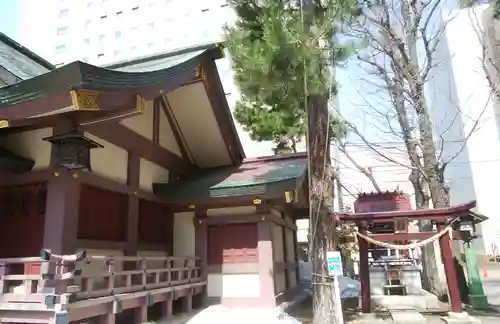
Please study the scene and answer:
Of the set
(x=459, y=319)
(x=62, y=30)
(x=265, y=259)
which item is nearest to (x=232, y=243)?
(x=265, y=259)

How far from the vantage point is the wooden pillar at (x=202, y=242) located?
882cm

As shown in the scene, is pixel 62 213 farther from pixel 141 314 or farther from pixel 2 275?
pixel 141 314

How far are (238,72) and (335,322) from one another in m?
4.73

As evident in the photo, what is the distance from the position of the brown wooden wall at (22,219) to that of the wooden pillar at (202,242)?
3.48m

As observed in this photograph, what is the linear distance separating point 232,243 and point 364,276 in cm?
311

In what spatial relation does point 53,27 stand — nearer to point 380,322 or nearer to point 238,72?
point 238,72

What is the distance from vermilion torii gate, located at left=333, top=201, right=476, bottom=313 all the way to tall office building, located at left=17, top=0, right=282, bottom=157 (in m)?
27.2

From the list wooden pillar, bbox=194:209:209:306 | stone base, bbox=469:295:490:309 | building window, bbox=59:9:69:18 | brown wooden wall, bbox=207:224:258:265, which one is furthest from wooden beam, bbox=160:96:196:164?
building window, bbox=59:9:69:18

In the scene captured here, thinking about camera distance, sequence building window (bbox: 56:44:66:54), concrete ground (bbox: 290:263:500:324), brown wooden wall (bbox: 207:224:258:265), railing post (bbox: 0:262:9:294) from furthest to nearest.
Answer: building window (bbox: 56:44:66:54) → brown wooden wall (bbox: 207:224:258:265) → concrete ground (bbox: 290:263:500:324) → railing post (bbox: 0:262:9:294)

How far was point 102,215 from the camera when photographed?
23.1ft

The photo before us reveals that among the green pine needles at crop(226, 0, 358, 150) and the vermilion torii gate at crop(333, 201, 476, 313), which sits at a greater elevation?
the green pine needles at crop(226, 0, 358, 150)

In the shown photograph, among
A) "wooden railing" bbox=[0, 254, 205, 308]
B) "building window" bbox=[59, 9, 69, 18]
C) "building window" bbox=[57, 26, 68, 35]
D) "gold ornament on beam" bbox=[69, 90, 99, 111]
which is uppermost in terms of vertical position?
"building window" bbox=[59, 9, 69, 18]

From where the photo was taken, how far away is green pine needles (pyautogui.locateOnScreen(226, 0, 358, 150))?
6211mm

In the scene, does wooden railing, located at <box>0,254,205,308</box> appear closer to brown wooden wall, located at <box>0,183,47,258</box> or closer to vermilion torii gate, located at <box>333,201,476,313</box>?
→ brown wooden wall, located at <box>0,183,47,258</box>
